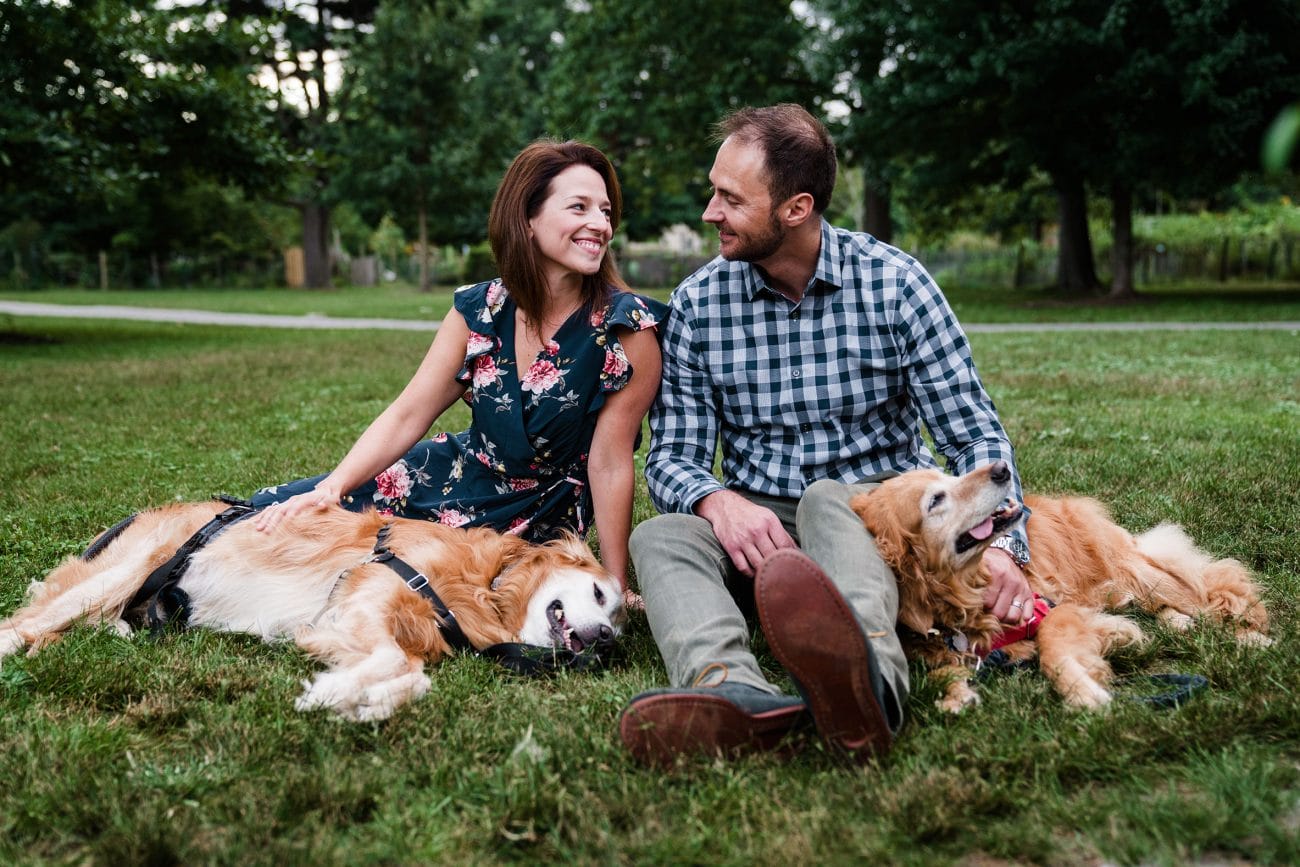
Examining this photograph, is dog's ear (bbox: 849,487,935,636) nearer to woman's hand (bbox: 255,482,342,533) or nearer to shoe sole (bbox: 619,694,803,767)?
shoe sole (bbox: 619,694,803,767)

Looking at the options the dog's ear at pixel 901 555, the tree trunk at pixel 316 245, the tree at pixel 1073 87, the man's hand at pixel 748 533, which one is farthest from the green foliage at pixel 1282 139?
the tree trunk at pixel 316 245

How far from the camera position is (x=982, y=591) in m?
3.13

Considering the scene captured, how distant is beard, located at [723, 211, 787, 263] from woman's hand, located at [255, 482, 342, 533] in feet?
5.47

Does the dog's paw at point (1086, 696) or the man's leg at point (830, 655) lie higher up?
the man's leg at point (830, 655)

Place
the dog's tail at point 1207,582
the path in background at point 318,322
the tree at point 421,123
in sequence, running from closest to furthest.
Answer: the dog's tail at point 1207,582 → the path in background at point 318,322 → the tree at point 421,123

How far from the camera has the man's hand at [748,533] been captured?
319 cm

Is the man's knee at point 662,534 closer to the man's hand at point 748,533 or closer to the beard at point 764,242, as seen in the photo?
the man's hand at point 748,533

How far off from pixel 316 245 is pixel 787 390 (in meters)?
37.0

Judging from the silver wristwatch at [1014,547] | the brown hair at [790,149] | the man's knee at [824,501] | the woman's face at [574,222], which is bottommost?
the silver wristwatch at [1014,547]

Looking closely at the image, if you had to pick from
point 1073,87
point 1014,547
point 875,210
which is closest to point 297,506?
point 1014,547

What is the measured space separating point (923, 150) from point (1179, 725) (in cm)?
2233

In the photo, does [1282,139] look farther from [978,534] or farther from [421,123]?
[421,123]

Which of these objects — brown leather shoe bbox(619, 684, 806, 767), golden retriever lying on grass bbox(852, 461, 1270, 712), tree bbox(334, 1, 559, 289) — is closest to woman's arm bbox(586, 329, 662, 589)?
golden retriever lying on grass bbox(852, 461, 1270, 712)

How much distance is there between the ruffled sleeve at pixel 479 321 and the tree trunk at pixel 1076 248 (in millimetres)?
22827
